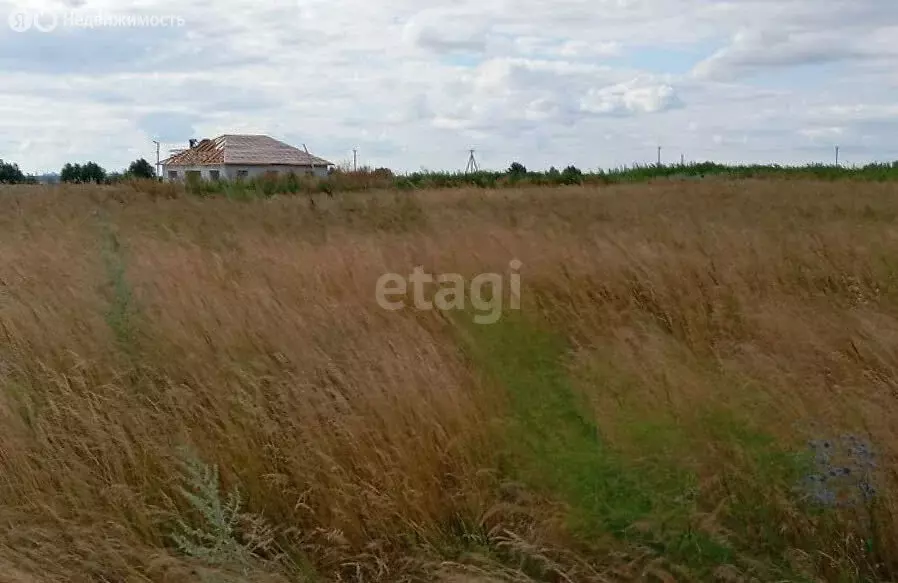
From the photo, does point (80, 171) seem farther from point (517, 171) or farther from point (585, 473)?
point (585, 473)

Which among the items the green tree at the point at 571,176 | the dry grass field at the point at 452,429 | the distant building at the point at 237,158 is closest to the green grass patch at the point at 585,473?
the dry grass field at the point at 452,429

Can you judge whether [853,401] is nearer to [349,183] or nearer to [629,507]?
[629,507]

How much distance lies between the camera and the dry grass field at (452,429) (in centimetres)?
245

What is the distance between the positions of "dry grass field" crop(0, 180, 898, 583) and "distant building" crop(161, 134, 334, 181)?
3472 centimetres

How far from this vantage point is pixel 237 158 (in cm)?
4062

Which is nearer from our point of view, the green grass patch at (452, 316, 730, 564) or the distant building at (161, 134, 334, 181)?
the green grass patch at (452, 316, 730, 564)

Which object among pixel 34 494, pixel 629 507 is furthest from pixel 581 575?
pixel 34 494

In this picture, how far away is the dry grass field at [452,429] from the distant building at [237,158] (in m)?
34.7
